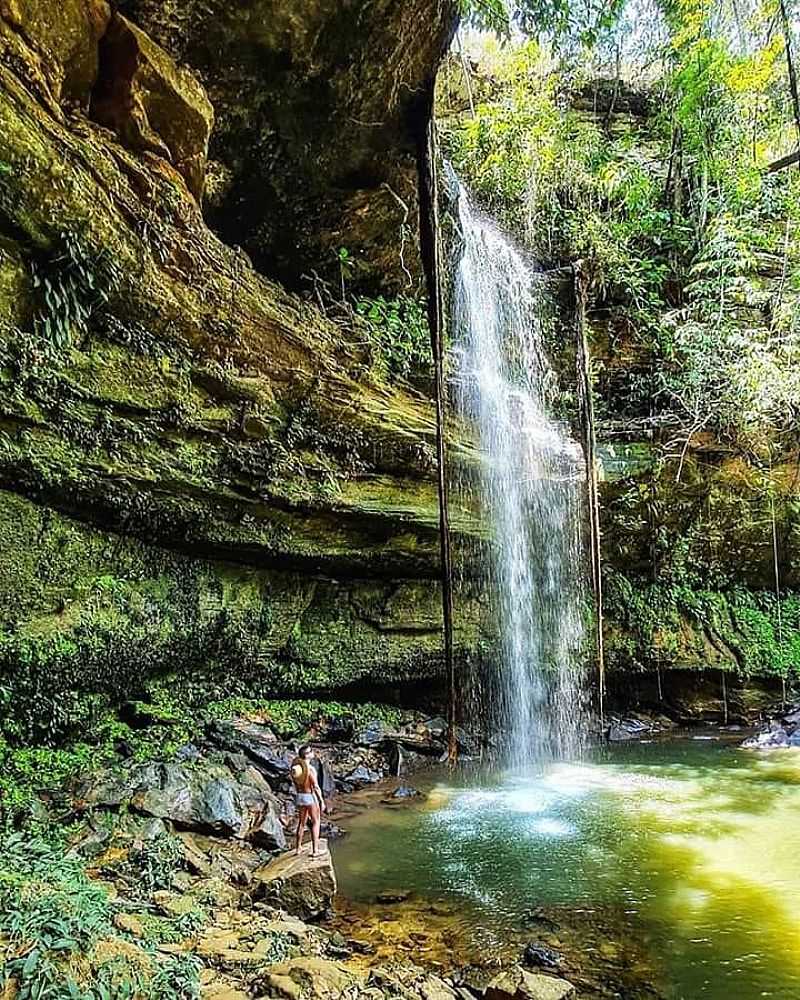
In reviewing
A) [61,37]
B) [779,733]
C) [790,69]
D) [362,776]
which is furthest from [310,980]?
[790,69]

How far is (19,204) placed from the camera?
6.20m

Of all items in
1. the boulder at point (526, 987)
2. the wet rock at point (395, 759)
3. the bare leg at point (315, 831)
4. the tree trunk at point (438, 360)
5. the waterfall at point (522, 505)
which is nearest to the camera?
the boulder at point (526, 987)

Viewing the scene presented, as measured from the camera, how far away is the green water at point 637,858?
14.8 feet

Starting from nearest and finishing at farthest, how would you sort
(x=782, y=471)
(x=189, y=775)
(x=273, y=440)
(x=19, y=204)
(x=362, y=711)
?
(x=19, y=204) < (x=189, y=775) < (x=273, y=440) < (x=362, y=711) < (x=782, y=471)

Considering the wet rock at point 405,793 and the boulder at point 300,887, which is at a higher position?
the boulder at point 300,887

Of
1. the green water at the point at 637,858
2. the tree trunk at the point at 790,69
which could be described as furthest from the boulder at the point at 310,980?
the tree trunk at the point at 790,69

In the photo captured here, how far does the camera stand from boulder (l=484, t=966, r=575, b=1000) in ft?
12.5

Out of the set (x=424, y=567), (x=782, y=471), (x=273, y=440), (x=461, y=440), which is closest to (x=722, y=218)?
(x=782, y=471)

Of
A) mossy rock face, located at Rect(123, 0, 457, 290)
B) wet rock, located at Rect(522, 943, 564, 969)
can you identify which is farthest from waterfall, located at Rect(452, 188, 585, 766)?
wet rock, located at Rect(522, 943, 564, 969)

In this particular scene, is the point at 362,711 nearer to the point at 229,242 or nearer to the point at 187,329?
the point at 187,329

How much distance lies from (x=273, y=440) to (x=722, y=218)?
10063 mm

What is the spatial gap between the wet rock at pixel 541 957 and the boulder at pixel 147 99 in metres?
8.54

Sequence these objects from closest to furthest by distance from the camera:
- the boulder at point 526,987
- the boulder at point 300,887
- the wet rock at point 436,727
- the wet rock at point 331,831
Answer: the boulder at point 526,987
the boulder at point 300,887
the wet rock at point 331,831
the wet rock at point 436,727

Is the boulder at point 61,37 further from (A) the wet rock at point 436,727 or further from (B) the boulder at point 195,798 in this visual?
(A) the wet rock at point 436,727
